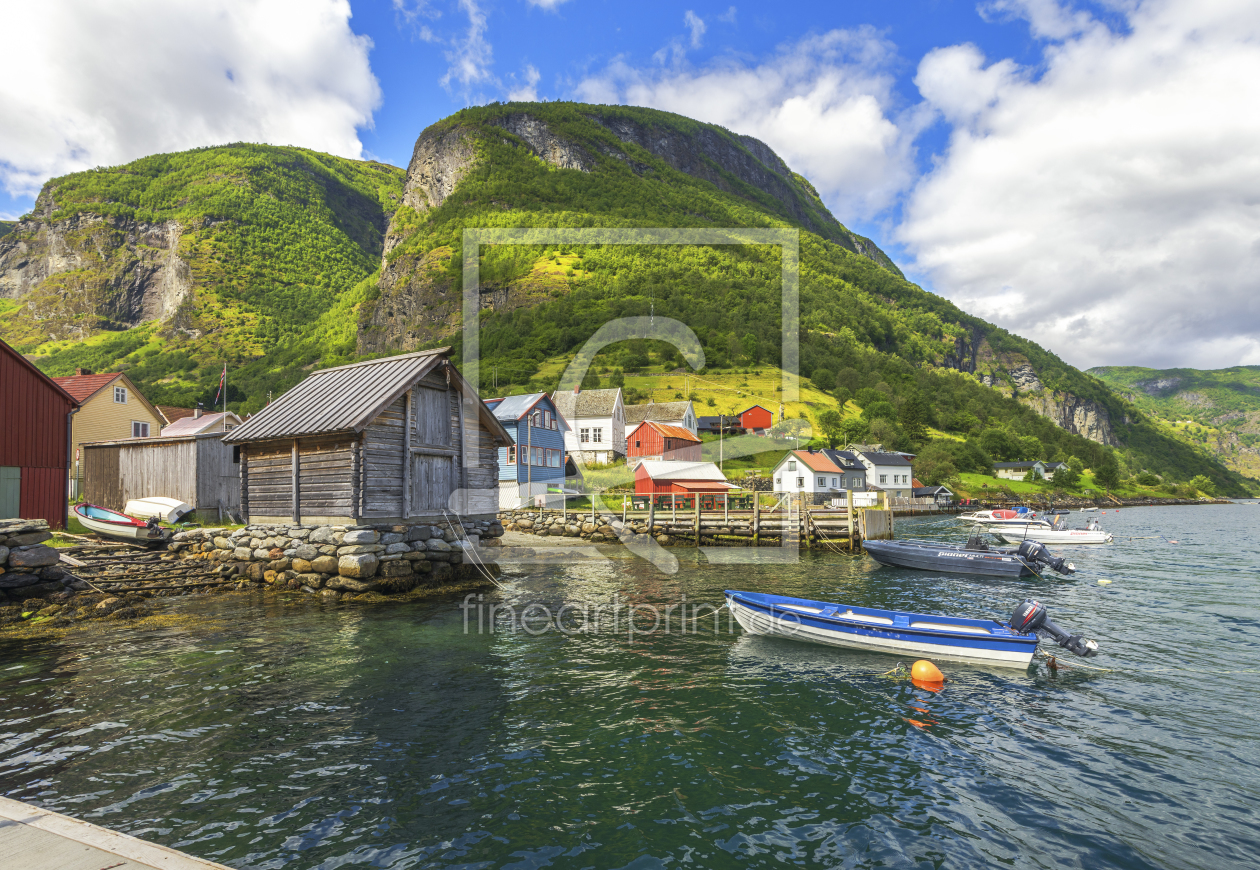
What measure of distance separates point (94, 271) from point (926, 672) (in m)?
259

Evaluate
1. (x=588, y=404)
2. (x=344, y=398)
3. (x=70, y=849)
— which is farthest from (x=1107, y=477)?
(x=70, y=849)

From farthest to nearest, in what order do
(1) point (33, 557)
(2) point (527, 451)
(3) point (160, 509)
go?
(2) point (527, 451), (3) point (160, 509), (1) point (33, 557)

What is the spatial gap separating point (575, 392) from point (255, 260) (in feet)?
573

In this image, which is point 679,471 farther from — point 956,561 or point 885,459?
point 885,459

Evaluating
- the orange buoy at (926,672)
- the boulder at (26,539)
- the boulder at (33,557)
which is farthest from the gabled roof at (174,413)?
the orange buoy at (926,672)

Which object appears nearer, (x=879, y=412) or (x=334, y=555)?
(x=334, y=555)

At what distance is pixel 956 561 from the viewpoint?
30.8m

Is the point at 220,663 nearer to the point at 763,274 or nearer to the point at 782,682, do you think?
the point at 782,682

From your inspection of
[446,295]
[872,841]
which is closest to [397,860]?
[872,841]

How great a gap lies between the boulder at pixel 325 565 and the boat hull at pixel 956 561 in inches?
1079

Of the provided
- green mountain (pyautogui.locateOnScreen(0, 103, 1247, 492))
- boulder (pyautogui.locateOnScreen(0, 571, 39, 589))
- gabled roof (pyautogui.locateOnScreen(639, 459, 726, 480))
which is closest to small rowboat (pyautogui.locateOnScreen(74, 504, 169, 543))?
boulder (pyautogui.locateOnScreen(0, 571, 39, 589))

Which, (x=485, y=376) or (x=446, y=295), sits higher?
(x=446, y=295)

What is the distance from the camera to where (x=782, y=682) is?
44.1ft

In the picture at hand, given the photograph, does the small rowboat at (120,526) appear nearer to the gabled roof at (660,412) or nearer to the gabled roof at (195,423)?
the gabled roof at (195,423)
